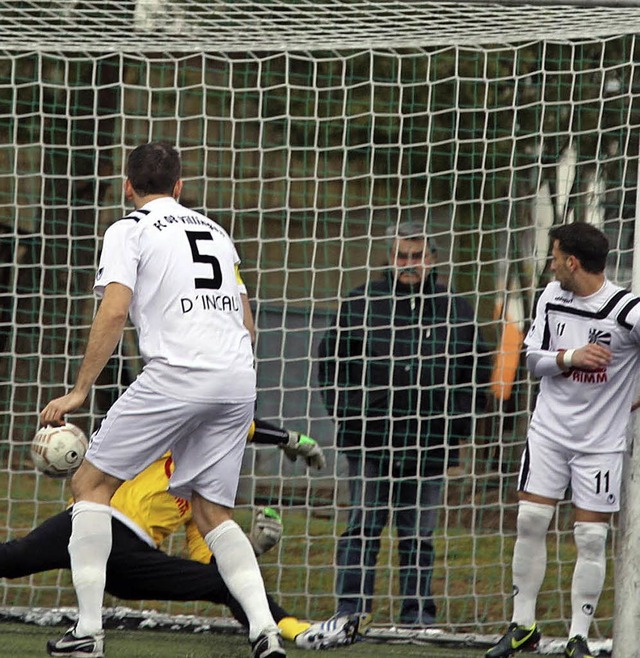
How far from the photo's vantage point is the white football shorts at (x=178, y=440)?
4.80 metres

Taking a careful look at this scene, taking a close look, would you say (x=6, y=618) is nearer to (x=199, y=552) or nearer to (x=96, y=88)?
(x=199, y=552)

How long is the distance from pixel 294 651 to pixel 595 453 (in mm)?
1441

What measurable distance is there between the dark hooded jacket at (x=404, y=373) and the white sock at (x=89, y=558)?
1874 millimetres

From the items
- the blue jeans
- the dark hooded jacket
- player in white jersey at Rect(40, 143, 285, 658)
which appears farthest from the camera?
the dark hooded jacket

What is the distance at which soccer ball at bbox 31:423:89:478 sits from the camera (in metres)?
4.90

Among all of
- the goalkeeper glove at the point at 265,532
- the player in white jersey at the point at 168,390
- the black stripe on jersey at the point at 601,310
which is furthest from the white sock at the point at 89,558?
the black stripe on jersey at the point at 601,310

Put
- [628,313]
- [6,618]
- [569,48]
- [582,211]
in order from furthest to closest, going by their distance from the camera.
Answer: [569,48] → [582,211] → [6,618] → [628,313]

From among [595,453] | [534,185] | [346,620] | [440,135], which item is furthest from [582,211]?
[346,620]

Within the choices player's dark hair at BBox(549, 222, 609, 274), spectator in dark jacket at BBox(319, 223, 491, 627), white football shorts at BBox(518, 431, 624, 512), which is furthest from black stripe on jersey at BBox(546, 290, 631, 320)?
spectator in dark jacket at BBox(319, 223, 491, 627)

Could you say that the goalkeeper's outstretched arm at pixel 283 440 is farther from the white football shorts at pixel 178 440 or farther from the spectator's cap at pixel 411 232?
the spectator's cap at pixel 411 232

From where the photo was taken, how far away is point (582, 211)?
7.15 m

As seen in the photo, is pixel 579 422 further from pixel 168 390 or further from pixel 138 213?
pixel 138 213

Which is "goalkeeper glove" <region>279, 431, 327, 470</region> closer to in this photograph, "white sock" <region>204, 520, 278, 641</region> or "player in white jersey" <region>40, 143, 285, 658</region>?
"player in white jersey" <region>40, 143, 285, 658</region>

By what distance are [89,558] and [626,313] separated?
86.8 inches
